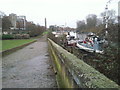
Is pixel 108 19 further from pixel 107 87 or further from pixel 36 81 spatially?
pixel 107 87

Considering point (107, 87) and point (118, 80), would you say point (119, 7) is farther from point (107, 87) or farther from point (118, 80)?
point (107, 87)

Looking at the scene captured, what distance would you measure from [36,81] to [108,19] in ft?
13.5

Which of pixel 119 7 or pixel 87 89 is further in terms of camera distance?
Answer: pixel 119 7

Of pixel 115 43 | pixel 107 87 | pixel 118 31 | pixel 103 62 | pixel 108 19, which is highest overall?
pixel 108 19

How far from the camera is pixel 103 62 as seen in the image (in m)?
5.18

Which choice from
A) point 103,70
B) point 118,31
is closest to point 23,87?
point 103,70

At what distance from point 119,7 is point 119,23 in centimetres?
51

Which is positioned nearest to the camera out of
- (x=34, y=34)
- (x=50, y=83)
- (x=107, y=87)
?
(x=107, y=87)

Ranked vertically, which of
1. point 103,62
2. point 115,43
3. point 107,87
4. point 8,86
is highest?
point 115,43

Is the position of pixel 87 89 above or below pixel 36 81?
above

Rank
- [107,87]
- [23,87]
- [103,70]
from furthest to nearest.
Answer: [23,87]
[103,70]
[107,87]

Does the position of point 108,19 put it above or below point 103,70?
above

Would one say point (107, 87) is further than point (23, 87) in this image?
No

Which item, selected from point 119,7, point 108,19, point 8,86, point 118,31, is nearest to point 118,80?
point 118,31
